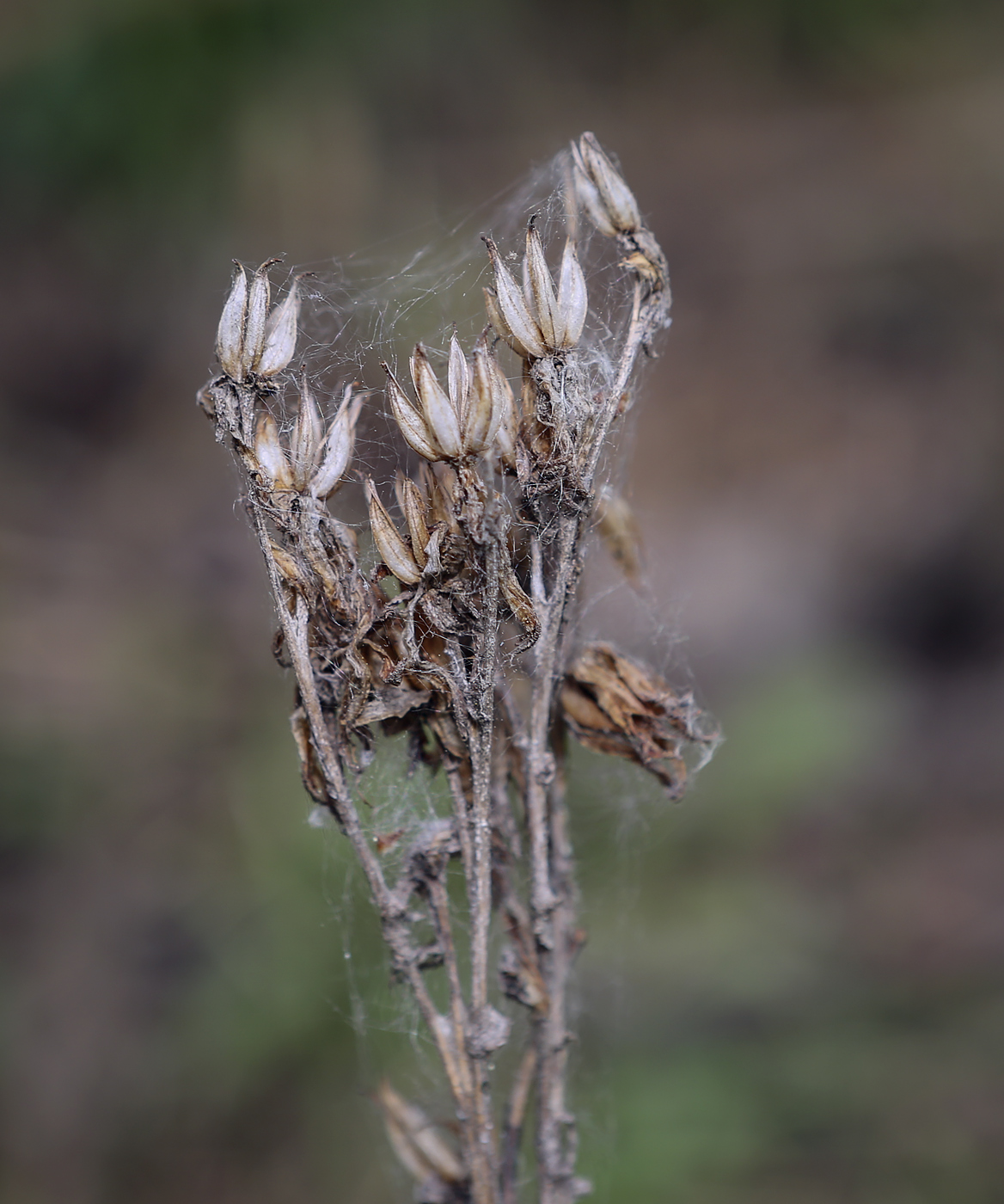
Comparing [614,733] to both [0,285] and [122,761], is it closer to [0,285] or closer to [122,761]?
[122,761]

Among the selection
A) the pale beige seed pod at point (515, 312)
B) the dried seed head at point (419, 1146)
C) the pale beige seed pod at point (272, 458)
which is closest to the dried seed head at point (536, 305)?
the pale beige seed pod at point (515, 312)

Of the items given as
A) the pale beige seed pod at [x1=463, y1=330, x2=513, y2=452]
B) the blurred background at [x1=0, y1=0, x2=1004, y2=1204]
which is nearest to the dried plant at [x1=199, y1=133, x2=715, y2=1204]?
the pale beige seed pod at [x1=463, y1=330, x2=513, y2=452]

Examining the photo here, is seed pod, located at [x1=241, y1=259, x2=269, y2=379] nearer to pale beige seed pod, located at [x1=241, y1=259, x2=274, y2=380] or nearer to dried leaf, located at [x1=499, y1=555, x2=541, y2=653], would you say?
pale beige seed pod, located at [x1=241, y1=259, x2=274, y2=380]

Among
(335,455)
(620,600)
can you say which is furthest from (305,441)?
(620,600)

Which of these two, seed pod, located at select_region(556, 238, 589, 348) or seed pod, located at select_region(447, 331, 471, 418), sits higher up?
seed pod, located at select_region(556, 238, 589, 348)

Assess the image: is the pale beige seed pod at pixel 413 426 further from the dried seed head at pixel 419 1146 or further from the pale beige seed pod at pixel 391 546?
the dried seed head at pixel 419 1146

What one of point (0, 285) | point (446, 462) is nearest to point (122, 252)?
Result: point (0, 285)

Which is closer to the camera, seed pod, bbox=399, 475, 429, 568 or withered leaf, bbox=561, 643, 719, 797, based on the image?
seed pod, bbox=399, 475, 429, 568
